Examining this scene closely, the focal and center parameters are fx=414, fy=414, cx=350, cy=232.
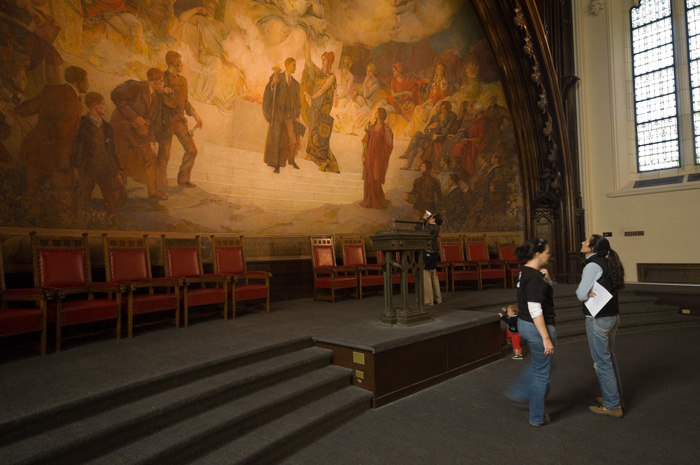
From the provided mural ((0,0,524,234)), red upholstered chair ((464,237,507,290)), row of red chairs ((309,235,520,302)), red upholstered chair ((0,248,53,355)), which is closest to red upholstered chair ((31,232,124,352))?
red upholstered chair ((0,248,53,355))

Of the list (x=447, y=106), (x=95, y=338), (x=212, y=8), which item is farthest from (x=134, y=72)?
(x=447, y=106)

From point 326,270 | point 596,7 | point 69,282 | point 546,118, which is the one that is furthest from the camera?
point 596,7

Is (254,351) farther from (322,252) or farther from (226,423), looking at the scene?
(322,252)

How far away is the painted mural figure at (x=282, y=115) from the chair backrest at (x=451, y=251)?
3.84 metres

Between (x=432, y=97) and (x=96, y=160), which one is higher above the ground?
(x=432, y=97)

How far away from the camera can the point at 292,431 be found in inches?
115

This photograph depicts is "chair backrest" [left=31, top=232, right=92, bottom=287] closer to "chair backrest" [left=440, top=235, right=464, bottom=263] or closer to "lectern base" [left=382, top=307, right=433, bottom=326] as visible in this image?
"lectern base" [left=382, top=307, right=433, bottom=326]

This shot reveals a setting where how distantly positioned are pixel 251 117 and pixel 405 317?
423 cm

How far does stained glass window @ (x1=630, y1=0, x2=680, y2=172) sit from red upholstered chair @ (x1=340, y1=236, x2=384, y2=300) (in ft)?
25.2

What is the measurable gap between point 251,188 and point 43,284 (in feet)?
10.6

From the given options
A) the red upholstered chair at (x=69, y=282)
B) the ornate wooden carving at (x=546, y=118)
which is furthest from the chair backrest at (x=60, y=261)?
the ornate wooden carving at (x=546, y=118)

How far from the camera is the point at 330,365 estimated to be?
13.2ft

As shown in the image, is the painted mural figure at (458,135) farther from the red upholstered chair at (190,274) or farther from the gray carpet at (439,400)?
the red upholstered chair at (190,274)

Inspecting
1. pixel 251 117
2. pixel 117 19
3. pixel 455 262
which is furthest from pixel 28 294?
pixel 455 262
